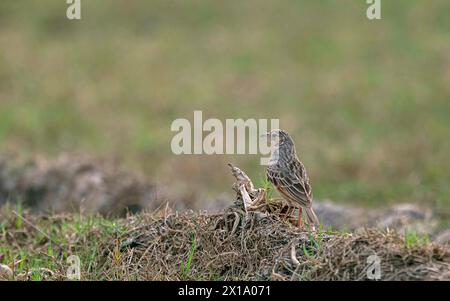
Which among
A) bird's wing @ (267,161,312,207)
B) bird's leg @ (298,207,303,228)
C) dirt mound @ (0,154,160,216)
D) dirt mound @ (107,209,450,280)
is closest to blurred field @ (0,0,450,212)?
dirt mound @ (0,154,160,216)

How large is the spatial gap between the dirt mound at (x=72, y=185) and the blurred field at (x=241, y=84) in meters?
1.22

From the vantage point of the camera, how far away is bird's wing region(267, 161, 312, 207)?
22.9ft

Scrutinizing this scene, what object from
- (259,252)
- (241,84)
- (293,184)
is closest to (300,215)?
(293,184)

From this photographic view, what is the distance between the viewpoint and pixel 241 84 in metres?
17.2

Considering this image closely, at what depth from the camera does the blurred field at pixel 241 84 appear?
1349 centimetres

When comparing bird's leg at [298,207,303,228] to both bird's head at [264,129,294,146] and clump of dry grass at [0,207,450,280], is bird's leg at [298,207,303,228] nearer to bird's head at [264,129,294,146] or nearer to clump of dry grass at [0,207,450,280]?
clump of dry grass at [0,207,450,280]

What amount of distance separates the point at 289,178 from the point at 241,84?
1024cm

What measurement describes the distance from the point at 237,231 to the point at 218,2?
14533mm

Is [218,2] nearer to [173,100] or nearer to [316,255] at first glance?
[173,100]

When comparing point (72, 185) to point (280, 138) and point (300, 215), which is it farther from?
point (300, 215)

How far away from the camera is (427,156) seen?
13.4 metres

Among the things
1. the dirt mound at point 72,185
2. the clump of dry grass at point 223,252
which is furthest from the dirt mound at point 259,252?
the dirt mound at point 72,185

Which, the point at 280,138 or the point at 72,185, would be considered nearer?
the point at 280,138
